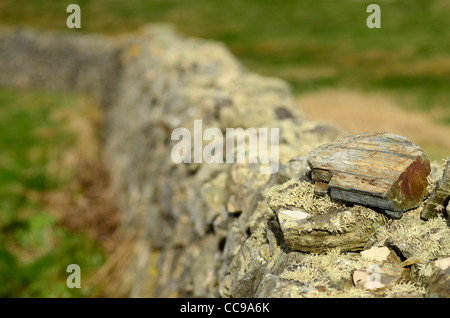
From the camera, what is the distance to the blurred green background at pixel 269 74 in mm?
16656

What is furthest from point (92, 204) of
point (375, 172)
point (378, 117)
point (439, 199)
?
point (439, 199)

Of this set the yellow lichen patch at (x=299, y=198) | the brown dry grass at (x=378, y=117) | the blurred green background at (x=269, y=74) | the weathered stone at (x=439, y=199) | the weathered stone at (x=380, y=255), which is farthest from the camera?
the brown dry grass at (x=378, y=117)

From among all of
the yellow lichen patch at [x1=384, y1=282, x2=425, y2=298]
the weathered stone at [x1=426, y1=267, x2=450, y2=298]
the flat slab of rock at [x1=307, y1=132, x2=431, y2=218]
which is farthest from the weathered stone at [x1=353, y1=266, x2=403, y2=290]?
the flat slab of rock at [x1=307, y1=132, x2=431, y2=218]

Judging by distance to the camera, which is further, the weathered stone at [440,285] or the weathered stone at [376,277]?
the weathered stone at [376,277]

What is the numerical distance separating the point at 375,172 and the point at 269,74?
1064 inches

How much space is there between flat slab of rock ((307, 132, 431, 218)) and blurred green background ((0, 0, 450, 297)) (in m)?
10.00

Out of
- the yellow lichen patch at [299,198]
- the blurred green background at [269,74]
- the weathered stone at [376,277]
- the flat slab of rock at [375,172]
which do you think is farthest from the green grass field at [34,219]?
the weathered stone at [376,277]

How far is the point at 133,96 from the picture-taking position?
62.9 feet

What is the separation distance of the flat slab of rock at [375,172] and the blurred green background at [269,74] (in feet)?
32.8

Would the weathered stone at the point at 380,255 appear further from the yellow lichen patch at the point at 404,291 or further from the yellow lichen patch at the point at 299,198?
the yellow lichen patch at the point at 299,198

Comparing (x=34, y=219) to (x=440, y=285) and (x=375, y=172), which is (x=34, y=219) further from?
(x=440, y=285)

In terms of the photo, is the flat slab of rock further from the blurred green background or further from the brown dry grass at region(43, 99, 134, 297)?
the blurred green background

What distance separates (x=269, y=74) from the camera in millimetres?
31719
